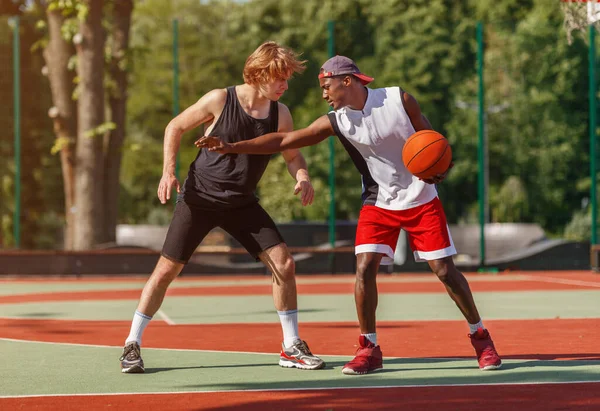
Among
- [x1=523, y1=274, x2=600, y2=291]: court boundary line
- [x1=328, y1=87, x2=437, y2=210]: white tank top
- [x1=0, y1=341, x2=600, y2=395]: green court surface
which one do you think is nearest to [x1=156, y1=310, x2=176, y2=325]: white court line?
[x1=0, y1=341, x2=600, y2=395]: green court surface

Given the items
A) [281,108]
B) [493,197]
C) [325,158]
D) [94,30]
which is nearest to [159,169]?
[325,158]

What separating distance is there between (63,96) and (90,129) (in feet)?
6.29

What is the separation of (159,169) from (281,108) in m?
46.8

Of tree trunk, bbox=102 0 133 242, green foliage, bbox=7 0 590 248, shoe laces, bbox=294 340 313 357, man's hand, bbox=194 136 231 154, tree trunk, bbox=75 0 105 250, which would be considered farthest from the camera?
green foliage, bbox=7 0 590 248

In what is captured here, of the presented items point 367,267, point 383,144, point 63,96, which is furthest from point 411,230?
point 63,96

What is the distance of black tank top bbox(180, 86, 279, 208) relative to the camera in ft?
25.5

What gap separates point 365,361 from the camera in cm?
751

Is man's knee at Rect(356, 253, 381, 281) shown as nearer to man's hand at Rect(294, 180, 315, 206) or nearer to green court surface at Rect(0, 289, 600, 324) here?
man's hand at Rect(294, 180, 315, 206)

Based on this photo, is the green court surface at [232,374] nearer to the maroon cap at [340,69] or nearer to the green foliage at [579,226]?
the maroon cap at [340,69]

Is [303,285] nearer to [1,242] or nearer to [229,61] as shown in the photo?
[1,242]

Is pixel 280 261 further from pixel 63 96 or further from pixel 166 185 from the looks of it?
pixel 63 96

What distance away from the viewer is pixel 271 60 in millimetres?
7699

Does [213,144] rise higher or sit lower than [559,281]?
higher

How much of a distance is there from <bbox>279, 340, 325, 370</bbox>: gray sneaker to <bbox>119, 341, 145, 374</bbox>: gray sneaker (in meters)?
0.96
